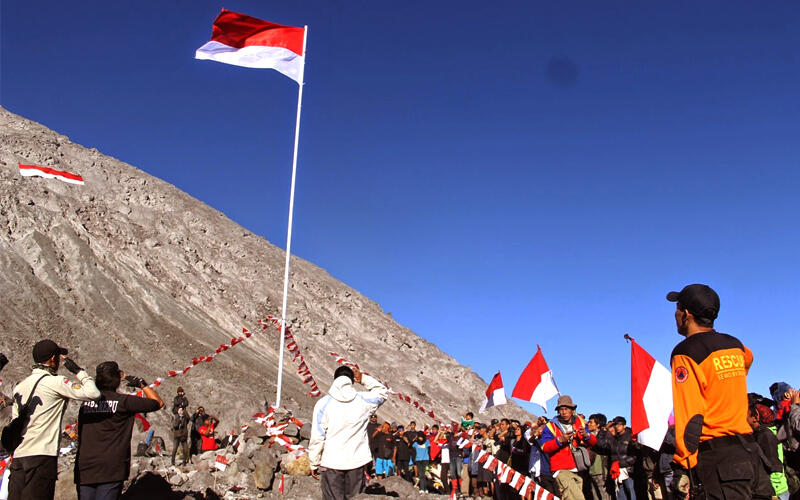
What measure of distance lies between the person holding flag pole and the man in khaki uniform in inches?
453

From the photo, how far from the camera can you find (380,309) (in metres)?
63.7

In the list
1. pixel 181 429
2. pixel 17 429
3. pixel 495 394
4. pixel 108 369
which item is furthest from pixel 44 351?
pixel 181 429

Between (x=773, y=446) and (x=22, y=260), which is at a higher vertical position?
(x=22, y=260)

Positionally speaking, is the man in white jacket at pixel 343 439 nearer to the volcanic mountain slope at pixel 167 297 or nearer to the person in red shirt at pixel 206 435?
the person in red shirt at pixel 206 435

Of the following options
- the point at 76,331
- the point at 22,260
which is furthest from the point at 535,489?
the point at 22,260

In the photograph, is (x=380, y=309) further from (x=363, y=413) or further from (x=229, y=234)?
(x=363, y=413)

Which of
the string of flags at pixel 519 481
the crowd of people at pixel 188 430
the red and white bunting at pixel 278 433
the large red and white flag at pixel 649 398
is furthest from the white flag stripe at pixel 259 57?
the large red and white flag at pixel 649 398

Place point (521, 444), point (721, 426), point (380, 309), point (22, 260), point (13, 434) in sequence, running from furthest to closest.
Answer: point (380, 309) < point (22, 260) < point (521, 444) < point (13, 434) < point (721, 426)

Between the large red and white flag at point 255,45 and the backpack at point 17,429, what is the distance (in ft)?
45.2

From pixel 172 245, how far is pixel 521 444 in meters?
43.2

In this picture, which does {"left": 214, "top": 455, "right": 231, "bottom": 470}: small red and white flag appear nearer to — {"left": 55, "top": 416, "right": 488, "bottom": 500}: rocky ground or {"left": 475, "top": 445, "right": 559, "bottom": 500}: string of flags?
{"left": 55, "top": 416, "right": 488, "bottom": 500}: rocky ground

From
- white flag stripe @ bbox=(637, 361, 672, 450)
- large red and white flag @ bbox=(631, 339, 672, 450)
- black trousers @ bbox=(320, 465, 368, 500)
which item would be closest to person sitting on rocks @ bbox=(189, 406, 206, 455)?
black trousers @ bbox=(320, 465, 368, 500)

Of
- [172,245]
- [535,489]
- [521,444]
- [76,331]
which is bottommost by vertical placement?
[535,489]

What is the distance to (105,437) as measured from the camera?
20.6 feet
